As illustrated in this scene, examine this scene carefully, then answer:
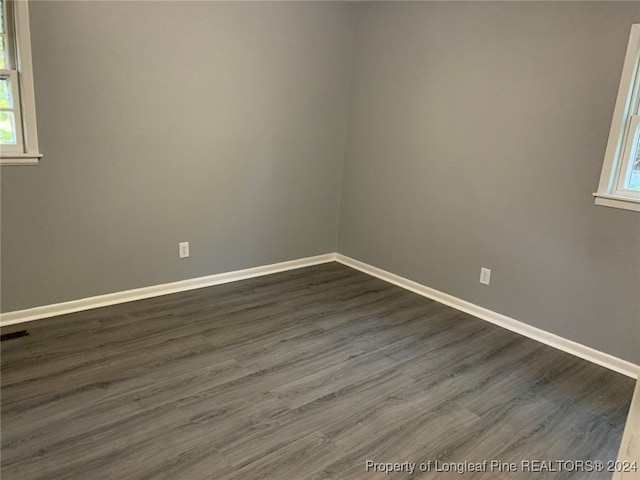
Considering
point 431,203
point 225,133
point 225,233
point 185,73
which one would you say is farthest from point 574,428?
point 185,73

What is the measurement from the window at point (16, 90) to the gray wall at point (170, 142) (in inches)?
2.2

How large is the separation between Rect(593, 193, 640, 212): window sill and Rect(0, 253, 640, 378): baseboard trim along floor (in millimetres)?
901

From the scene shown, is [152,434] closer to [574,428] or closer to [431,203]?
[574,428]

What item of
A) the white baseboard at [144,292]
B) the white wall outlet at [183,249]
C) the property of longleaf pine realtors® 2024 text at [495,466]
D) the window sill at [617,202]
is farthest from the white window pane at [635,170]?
the white wall outlet at [183,249]

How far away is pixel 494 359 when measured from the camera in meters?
2.93

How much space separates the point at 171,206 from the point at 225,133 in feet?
2.23

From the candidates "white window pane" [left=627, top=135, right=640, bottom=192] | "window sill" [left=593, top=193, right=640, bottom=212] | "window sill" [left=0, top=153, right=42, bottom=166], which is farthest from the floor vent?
"white window pane" [left=627, top=135, right=640, bottom=192]

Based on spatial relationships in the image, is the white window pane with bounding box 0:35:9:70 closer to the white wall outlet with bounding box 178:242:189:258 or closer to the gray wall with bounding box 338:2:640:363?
the white wall outlet with bounding box 178:242:189:258

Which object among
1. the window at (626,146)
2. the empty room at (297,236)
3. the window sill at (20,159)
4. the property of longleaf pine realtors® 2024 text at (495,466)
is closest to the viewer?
the property of longleaf pine realtors® 2024 text at (495,466)

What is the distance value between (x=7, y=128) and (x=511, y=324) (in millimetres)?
3447

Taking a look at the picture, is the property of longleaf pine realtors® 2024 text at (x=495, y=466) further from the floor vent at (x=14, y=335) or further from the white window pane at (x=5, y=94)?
the white window pane at (x=5, y=94)

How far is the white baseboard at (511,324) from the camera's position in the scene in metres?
2.89

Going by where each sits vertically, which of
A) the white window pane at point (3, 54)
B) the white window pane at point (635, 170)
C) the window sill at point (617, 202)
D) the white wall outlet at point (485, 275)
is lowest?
the white wall outlet at point (485, 275)

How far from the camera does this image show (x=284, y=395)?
7.98 feet
